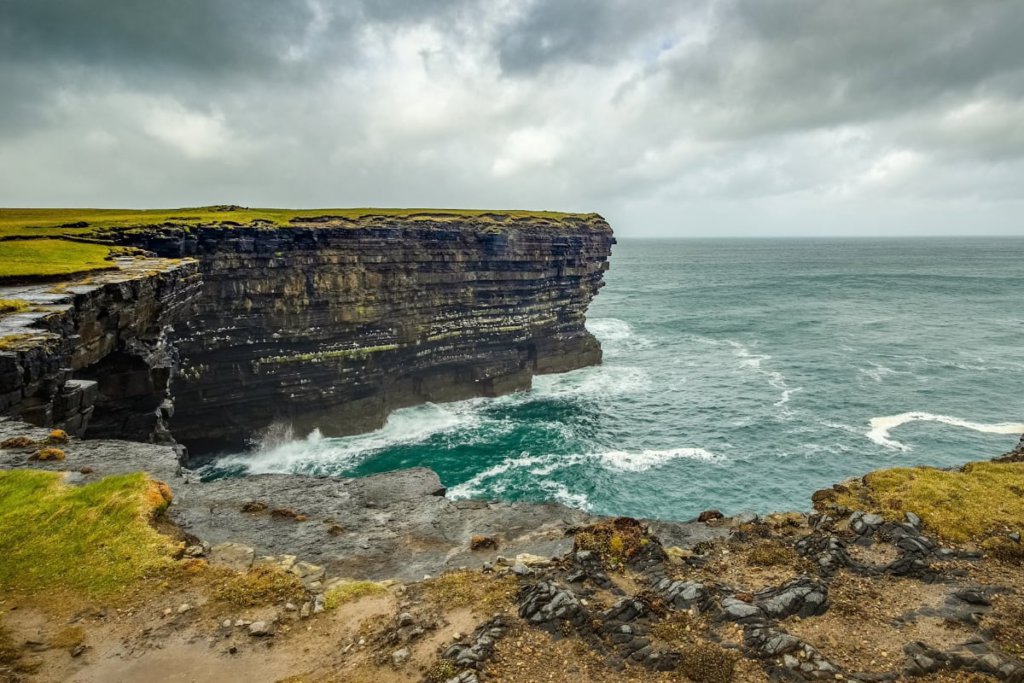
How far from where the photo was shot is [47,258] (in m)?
30.2

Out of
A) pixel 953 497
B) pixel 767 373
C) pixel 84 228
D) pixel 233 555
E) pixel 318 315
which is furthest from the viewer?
pixel 767 373

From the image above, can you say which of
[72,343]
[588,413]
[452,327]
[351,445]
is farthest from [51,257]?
[588,413]

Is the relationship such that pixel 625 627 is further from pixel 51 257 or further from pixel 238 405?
pixel 238 405

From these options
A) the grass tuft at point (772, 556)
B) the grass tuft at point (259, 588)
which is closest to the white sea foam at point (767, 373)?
the grass tuft at point (772, 556)

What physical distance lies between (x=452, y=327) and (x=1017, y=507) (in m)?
45.6

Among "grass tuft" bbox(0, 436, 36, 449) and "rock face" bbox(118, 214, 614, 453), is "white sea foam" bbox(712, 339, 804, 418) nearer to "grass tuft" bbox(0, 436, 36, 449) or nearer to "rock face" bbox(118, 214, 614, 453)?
"rock face" bbox(118, 214, 614, 453)

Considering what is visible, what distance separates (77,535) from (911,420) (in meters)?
54.9

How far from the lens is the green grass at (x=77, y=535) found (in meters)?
12.8

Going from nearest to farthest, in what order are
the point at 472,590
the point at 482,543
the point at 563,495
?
the point at 472,590 → the point at 482,543 → the point at 563,495

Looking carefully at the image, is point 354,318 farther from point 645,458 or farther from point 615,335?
point 615,335

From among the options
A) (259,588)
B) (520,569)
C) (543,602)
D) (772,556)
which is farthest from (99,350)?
(772,556)

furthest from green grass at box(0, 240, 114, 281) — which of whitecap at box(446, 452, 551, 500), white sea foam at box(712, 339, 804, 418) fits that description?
white sea foam at box(712, 339, 804, 418)

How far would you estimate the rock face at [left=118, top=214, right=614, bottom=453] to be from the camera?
4441 centimetres

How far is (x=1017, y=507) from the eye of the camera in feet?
55.5
